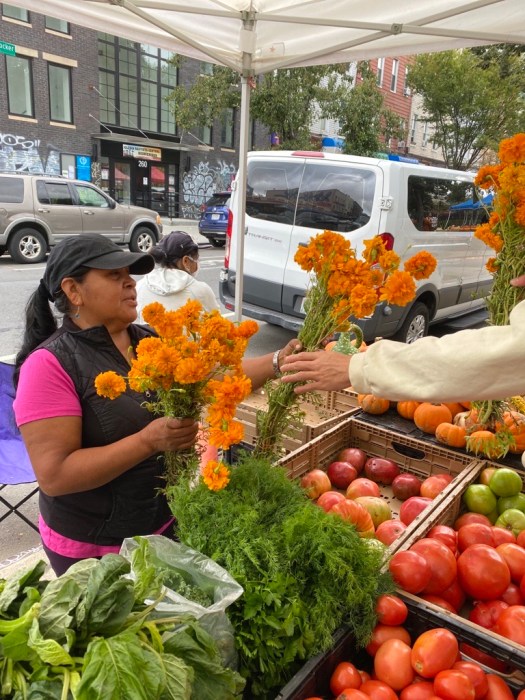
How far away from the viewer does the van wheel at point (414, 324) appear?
6664mm

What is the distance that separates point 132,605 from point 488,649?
0.98 metres

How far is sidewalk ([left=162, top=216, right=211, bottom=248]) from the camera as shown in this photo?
18219 millimetres

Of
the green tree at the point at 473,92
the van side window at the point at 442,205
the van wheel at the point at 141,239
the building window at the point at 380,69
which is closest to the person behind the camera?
the van side window at the point at 442,205

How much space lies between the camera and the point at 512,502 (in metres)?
2.25

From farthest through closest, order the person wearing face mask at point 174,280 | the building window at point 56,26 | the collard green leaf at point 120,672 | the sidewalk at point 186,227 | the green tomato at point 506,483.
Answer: the building window at point 56,26 → the sidewalk at point 186,227 → the person wearing face mask at point 174,280 → the green tomato at point 506,483 → the collard green leaf at point 120,672

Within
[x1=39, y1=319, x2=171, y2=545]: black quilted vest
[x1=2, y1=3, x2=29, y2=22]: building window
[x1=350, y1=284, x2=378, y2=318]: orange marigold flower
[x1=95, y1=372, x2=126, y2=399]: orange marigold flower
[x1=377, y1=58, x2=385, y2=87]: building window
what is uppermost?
[x1=377, y1=58, x2=385, y2=87]: building window

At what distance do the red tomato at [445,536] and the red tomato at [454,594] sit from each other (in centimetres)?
13

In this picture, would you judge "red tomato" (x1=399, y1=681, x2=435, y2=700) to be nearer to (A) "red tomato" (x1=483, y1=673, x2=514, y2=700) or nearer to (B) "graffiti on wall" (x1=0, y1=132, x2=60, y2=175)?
(A) "red tomato" (x1=483, y1=673, x2=514, y2=700)

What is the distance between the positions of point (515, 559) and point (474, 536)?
150 mm

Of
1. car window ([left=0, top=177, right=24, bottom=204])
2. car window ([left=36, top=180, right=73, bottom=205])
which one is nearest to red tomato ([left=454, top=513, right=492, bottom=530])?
car window ([left=0, top=177, right=24, bottom=204])

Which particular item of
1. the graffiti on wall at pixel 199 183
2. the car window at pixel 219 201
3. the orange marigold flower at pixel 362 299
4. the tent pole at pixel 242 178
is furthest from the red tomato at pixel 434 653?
the graffiti on wall at pixel 199 183

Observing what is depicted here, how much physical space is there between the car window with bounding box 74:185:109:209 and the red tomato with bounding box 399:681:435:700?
500 inches

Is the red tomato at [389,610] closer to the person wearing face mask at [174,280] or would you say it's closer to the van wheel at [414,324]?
the person wearing face mask at [174,280]

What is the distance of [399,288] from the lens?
4.70 ft
